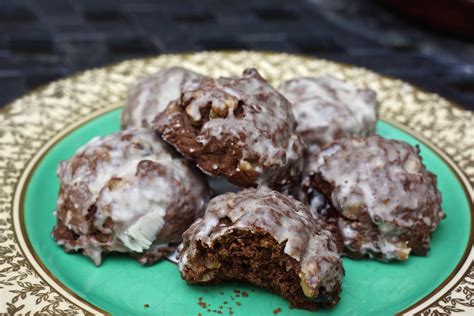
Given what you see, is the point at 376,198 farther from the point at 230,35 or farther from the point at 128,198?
the point at 230,35

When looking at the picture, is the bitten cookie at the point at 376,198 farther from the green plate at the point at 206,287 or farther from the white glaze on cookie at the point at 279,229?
the white glaze on cookie at the point at 279,229

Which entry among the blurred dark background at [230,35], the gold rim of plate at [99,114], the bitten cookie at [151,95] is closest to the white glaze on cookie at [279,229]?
the gold rim of plate at [99,114]

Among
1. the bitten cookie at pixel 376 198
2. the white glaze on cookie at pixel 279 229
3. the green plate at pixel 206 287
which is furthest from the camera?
the bitten cookie at pixel 376 198

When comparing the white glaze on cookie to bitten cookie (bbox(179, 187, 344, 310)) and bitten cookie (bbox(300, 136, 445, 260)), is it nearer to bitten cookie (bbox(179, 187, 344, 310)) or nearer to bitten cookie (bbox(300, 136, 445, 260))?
bitten cookie (bbox(179, 187, 344, 310))

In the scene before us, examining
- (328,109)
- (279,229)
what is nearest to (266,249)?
(279,229)

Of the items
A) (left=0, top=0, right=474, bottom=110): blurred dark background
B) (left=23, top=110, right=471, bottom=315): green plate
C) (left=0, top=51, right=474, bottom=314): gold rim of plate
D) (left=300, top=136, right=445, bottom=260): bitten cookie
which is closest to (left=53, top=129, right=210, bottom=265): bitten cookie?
(left=23, top=110, right=471, bottom=315): green plate
